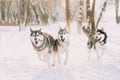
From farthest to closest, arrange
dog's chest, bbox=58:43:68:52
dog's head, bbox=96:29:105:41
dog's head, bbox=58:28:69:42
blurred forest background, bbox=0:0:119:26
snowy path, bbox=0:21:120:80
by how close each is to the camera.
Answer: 1. blurred forest background, bbox=0:0:119:26
2. dog's head, bbox=96:29:105:41
3. dog's chest, bbox=58:43:68:52
4. dog's head, bbox=58:28:69:42
5. snowy path, bbox=0:21:120:80

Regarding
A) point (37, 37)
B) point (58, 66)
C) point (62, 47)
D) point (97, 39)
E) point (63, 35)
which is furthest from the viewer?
point (97, 39)

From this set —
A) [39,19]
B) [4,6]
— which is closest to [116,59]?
[39,19]

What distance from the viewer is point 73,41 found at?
1155cm

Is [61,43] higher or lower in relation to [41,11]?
lower

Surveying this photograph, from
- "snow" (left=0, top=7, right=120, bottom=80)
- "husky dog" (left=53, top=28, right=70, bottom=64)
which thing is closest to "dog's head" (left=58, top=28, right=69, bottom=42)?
"husky dog" (left=53, top=28, right=70, bottom=64)

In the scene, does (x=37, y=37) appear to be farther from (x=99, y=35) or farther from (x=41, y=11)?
(x=41, y=11)

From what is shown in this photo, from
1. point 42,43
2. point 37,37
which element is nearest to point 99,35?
point 42,43

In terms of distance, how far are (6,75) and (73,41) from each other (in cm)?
410

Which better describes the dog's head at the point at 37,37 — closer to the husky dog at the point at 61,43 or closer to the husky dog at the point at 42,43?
the husky dog at the point at 42,43

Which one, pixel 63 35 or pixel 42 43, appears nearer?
pixel 42 43

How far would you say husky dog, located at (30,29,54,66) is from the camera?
8086 millimetres

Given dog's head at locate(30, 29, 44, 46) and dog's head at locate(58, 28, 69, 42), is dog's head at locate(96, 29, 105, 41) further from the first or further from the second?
dog's head at locate(30, 29, 44, 46)

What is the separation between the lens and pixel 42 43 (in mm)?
8172

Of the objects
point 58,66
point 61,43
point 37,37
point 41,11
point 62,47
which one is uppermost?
point 41,11
